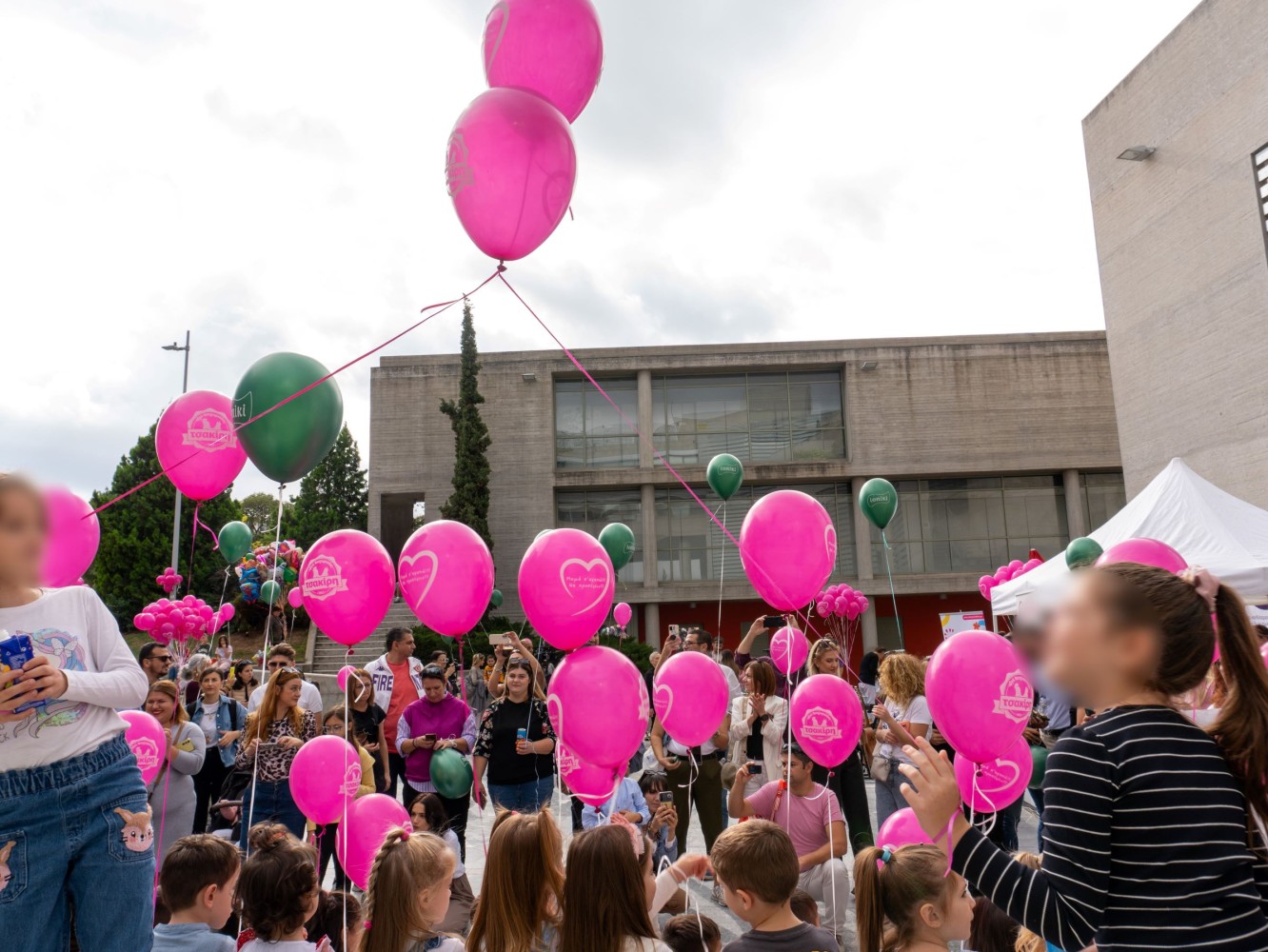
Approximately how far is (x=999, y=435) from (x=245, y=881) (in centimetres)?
2538

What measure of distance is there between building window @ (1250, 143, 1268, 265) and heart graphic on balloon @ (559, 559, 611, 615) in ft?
47.5

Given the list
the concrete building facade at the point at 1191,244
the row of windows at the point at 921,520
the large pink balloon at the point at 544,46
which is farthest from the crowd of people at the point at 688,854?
the row of windows at the point at 921,520

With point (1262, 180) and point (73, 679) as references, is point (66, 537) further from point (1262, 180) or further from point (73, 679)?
point (1262, 180)

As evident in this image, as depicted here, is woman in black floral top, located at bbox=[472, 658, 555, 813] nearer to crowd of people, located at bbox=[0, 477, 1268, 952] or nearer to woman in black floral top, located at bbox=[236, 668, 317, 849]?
crowd of people, located at bbox=[0, 477, 1268, 952]

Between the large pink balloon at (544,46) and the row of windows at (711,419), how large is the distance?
827 inches

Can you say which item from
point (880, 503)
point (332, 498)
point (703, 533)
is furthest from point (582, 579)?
point (332, 498)

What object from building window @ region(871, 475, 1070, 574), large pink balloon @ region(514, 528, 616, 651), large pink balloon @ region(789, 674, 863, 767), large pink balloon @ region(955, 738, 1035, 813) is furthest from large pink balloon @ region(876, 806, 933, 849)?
building window @ region(871, 475, 1070, 574)

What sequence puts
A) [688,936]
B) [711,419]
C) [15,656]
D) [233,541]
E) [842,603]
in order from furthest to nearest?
[711,419]
[842,603]
[233,541]
[688,936]
[15,656]

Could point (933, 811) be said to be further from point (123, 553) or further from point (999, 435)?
point (123, 553)

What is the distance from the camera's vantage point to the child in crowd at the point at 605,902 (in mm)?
2740

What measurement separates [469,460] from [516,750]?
18535 mm

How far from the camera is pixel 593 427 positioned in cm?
2569

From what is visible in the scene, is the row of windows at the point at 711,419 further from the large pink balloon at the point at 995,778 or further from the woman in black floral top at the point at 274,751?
the large pink balloon at the point at 995,778

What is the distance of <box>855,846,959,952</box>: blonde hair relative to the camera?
305 cm
